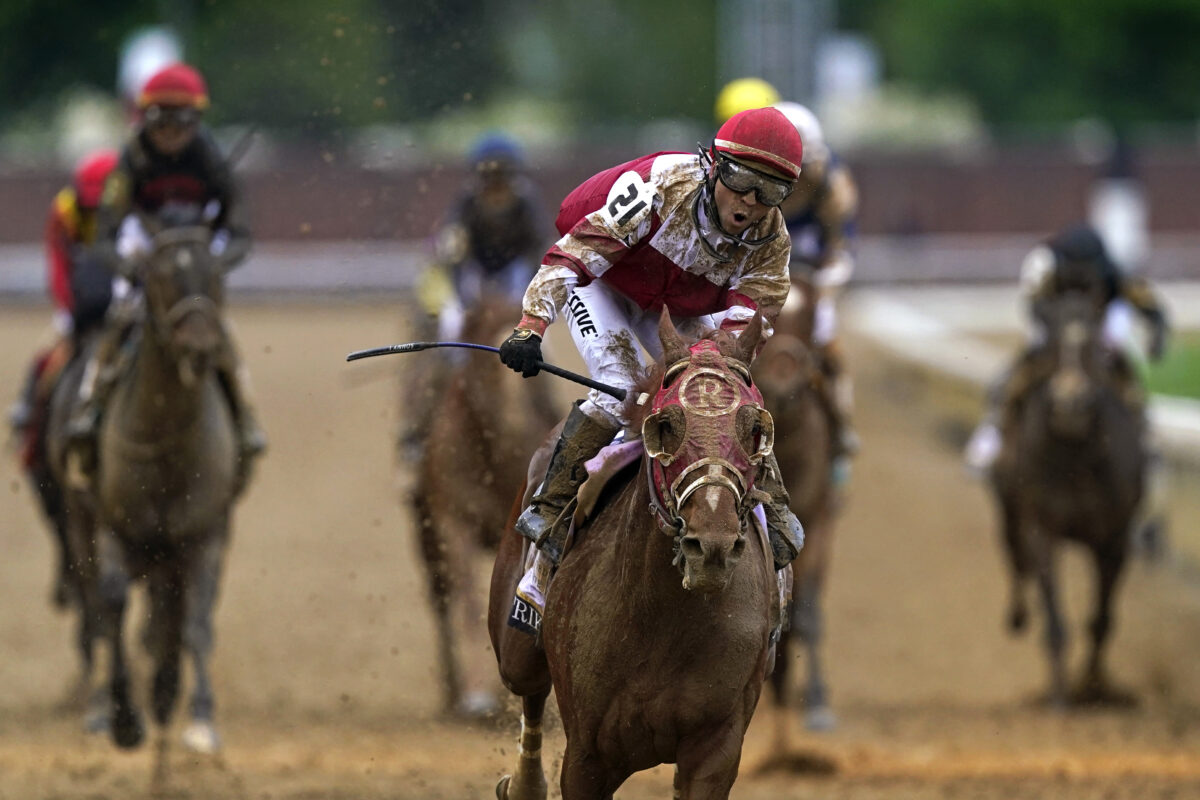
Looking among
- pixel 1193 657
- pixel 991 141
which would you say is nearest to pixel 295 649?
pixel 1193 657

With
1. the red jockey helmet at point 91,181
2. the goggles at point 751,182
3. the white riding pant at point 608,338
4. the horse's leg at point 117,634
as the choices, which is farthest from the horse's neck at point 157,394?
the goggles at point 751,182

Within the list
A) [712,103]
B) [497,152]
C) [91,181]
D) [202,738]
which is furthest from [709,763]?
[712,103]

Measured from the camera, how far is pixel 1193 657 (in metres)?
11.3

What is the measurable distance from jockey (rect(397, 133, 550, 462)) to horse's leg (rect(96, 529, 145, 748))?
2.20m

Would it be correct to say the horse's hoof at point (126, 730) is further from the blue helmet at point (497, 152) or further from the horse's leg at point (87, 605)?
the blue helmet at point (497, 152)

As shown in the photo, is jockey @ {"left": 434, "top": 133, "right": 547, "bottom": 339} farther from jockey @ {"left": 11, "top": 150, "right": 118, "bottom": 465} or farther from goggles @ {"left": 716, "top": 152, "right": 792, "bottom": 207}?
goggles @ {"left": 716, "top": 152, "right": 792, "bottom": 207}

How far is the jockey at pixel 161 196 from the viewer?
28.9 ft

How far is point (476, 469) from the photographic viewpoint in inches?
393

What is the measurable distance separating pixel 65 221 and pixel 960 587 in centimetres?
660

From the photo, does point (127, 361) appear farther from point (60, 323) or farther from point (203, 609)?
point (60, 323)

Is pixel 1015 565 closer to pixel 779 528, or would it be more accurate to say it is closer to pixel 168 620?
pixel 168 620

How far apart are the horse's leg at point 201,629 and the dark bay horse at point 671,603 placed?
3875mm

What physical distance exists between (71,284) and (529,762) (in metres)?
5.61

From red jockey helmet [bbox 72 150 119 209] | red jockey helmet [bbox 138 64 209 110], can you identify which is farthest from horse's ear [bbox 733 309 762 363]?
red jockey helmet [bbox 72 150 119 209]
